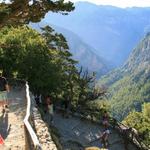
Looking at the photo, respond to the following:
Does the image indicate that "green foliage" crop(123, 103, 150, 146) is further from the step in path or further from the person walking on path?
the person walking on path

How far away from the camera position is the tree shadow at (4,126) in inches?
974

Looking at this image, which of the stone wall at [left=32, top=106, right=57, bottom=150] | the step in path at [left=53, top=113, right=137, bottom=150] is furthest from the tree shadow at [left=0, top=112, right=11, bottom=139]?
the step in path at [left=53, top=113, right=137, bottom=150]

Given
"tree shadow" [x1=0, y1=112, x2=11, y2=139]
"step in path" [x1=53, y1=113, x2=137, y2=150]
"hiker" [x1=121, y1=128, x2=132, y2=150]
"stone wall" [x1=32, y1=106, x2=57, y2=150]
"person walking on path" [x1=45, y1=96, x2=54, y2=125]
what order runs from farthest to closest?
"hiker" [x1=121, y1=128, x2=132, y2=150] < "step in path" [x1=53, y1=113, x2=137, y2=150] < "person walking on path" [x1=45, y1=96, x2=54, y2=125] < "tree shadow" [x1=0, y1=112, x2=11, y2=139] < "stone wall" [x1=32, y1=106, x2=57, y2=150]

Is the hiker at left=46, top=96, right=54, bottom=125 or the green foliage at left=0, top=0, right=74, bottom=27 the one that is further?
the hiker at left=46, top=96, right=54, bottom=125

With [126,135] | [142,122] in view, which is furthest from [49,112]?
[142,122]

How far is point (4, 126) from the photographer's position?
87.1 feet

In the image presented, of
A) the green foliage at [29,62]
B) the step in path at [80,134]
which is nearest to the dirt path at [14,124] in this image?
the step in path at [80,134]

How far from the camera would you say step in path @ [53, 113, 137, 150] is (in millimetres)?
36862

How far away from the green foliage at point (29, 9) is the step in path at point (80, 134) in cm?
948

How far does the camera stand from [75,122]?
147ft

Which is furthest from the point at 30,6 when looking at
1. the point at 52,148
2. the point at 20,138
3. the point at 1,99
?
the point at 52,148

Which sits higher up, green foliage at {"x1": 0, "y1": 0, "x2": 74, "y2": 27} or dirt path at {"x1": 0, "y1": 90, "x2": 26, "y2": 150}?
green foliage at {"x1": 0, "y1": 0, "x2": 74, "y2": 27}

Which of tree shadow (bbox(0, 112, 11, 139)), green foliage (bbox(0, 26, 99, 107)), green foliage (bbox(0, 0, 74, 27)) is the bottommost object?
green foliage (bbox(0, 26, 99, 107))

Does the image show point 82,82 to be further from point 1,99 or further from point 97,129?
point 1,99
